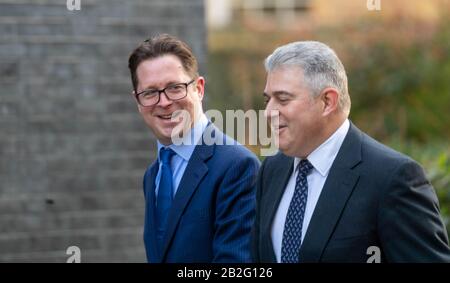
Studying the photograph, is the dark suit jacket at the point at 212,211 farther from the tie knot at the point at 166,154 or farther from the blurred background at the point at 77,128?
the blurred background at the point at 77,128

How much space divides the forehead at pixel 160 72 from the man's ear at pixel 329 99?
28.3 inches

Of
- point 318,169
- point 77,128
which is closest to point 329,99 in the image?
point 318,169

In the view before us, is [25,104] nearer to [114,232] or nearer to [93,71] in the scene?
[93,71]

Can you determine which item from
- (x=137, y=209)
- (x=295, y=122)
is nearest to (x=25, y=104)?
(x=137, y=209)

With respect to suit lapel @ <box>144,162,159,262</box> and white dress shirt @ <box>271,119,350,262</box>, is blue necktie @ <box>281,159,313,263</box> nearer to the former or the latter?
white dress shirt @ <box>271,119,350,262</box>

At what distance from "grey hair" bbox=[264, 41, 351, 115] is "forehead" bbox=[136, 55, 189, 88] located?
0.52m

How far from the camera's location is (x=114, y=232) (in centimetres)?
711

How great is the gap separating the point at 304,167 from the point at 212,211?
49 centimetres

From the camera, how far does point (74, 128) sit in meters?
6.97

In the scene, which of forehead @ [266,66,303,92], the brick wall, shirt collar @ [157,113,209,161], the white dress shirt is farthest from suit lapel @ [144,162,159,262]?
the brick wall

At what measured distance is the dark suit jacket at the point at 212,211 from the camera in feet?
13.0

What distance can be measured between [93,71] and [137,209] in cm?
111

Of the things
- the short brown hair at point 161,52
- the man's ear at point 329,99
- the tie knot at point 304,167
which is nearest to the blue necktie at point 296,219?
the tie knot at point 304,167

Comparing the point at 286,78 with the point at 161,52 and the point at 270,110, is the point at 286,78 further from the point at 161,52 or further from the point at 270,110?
the point at 161,52
